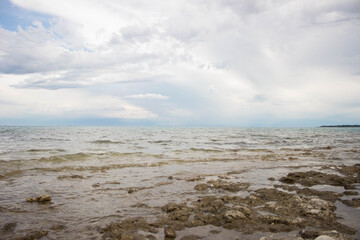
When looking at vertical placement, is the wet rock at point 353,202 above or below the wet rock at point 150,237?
above

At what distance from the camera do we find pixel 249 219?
5.82 metres

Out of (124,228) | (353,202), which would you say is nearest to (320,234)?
(353,202)

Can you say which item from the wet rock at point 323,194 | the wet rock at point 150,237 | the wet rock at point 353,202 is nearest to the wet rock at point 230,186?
the wet rock at point 323,194

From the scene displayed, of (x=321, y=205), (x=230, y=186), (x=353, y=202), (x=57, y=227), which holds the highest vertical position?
(x=321, y=205)

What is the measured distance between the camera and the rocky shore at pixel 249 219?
5.11 m

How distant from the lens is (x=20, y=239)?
4.95 meters

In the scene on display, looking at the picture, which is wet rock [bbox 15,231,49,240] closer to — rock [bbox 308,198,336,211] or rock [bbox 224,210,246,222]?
rock [bbox 224,210,246,222]

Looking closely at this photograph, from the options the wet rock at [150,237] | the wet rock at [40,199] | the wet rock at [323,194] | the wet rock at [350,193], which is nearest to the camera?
the wet rock at [150,237]

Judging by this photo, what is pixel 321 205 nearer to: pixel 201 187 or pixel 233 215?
pixel 233 215

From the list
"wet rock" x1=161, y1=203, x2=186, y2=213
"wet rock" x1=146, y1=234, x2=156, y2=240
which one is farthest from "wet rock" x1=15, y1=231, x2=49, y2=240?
"wet rock" x1=161, y1=203, x2=186, y2=213

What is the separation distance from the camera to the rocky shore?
16.8 ft

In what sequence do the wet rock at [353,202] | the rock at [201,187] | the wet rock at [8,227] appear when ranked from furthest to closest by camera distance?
the rock at [201,187], the wet rock at [353,202], the wet rock at [8,227]

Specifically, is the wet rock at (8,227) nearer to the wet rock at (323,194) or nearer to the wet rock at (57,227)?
the wet rock at (57,227)

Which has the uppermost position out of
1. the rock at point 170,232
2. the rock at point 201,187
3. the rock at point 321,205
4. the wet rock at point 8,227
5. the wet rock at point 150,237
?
the rock at point 321,205
